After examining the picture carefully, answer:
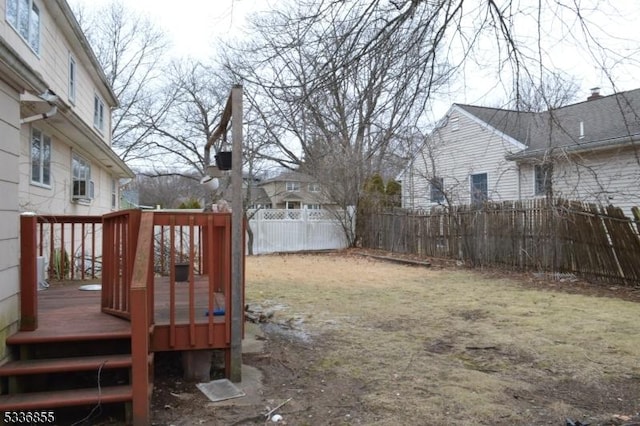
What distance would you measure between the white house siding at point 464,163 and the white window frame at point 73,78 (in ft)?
31.4

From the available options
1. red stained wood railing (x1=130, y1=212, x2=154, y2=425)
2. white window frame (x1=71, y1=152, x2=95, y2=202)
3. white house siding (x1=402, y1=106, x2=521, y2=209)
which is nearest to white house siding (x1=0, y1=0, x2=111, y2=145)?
white window frame (x1=71, y1=152, x2=95, y2=202)

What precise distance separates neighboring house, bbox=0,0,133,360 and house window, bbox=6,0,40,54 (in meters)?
0.01

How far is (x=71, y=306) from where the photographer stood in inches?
180

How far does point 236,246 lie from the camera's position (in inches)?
156

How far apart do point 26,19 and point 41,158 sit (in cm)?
219

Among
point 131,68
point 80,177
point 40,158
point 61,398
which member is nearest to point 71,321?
point 61,398

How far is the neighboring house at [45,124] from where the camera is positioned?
3334 mm

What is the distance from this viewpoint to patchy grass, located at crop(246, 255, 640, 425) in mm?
3449

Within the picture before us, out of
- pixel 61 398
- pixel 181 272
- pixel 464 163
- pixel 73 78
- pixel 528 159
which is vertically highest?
pixel 73 78

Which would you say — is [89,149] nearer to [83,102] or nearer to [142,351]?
[83,102]

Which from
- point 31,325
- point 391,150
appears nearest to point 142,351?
point 31,325

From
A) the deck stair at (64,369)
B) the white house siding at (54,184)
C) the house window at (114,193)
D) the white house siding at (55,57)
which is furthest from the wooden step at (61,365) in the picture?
the house window at (114,193)

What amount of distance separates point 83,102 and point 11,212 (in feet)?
30.3

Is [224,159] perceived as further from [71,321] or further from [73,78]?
[73,78]
